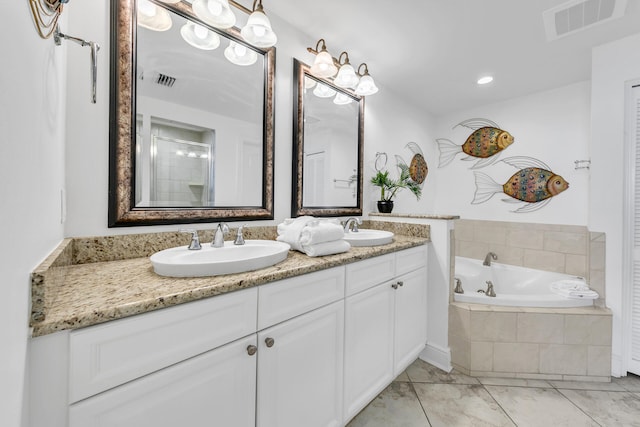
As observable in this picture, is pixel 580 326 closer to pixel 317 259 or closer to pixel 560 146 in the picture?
pixel 560 146

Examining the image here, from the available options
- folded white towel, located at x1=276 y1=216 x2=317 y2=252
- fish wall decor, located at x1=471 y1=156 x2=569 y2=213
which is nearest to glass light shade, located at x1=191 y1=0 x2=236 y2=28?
folded white towel, located at x1=276 y1=216 x2=317 y2=252

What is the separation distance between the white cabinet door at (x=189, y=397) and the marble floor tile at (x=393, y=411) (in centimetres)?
80

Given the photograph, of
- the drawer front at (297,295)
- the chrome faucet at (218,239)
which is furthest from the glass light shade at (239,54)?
the drawer front at (297,295)

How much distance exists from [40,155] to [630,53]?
315 cm

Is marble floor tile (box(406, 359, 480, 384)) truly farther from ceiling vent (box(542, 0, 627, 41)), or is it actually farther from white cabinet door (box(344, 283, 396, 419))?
ceiling vent (box(542, 0, 627, 41))

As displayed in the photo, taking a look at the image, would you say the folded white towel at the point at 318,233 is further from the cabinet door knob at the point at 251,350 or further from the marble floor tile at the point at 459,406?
the marble floor tile at the point at 459,406

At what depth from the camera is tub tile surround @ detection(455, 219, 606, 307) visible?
187cm

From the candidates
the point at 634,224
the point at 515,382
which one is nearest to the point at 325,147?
the point at 515,382

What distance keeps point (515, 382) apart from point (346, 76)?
2.35 meters

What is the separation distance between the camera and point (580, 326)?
5.71 feet

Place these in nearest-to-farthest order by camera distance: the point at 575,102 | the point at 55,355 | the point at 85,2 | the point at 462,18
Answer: the point at 55,355, the point at 85,2, the point at 462,18, the point at 575,102

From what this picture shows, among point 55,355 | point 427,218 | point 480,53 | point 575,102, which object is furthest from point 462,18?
point 55,355

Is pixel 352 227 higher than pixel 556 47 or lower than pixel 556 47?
lower

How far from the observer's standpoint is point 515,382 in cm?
172
